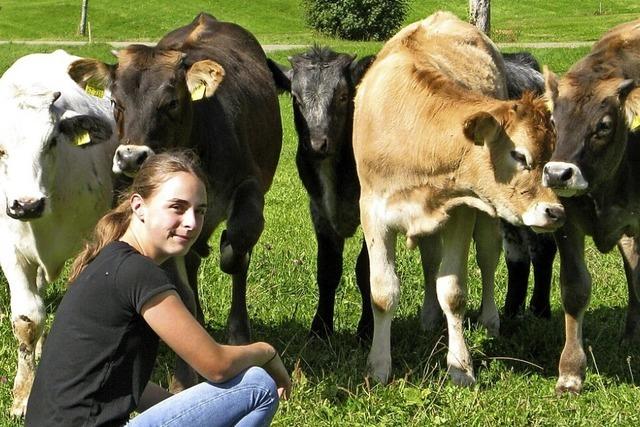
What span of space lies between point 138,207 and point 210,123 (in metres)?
2.97

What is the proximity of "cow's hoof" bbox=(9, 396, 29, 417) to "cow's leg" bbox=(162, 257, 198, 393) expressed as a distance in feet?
2.90

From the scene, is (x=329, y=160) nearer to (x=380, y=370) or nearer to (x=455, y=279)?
(x=455, y=279)

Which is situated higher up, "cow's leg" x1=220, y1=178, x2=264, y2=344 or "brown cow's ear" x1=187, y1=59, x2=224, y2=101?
"brown cow's ear" x1=187, y1=59, x2=224, y2=101

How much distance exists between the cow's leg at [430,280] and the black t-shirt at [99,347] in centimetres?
393

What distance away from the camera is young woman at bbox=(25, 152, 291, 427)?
4168mm

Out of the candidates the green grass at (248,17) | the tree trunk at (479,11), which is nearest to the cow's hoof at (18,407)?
the tree trunk at (479,11)

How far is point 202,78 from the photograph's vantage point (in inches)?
277

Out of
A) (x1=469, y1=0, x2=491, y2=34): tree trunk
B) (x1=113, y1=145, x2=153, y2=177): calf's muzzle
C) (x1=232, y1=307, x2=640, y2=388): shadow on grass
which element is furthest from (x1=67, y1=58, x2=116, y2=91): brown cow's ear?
(x1=469, y1=0, x2=491, y2=34): tree trunk

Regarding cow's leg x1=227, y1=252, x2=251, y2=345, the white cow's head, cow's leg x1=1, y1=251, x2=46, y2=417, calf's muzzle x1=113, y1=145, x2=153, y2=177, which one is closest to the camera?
the white cow's head

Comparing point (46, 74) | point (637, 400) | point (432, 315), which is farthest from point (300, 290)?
point (637, 400)

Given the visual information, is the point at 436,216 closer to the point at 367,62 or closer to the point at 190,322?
the point at 367,62

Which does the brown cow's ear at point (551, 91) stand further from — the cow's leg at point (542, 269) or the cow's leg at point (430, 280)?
the cow's leg at point (542, 269)

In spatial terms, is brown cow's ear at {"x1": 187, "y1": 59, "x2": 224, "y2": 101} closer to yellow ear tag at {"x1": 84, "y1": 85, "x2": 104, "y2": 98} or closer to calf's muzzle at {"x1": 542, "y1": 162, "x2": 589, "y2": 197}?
yellow ear tag at {"x1": 84, "y1": 85, "x2": 104, "y2": 98}

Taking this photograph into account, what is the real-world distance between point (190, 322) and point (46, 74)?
3895mm
